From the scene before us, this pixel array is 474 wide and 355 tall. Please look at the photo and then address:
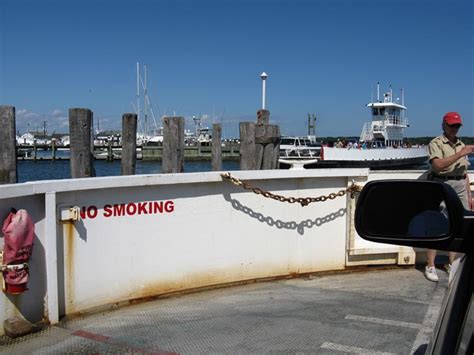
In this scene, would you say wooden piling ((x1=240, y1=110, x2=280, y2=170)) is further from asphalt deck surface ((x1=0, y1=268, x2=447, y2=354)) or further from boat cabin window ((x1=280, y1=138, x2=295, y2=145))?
boat cabin window ((x1=280, y1=138, x2=295, y2=145))

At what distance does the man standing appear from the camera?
17.5 ft

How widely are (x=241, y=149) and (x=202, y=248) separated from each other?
1.51 meters

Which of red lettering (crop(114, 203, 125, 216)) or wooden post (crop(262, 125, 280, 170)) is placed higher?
wooden post (crop(262, 125, 280, 170))

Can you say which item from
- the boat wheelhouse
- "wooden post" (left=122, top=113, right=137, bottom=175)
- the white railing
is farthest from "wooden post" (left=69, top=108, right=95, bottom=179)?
the boat wheelhouse

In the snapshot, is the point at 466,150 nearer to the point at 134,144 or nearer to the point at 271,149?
the point at 271,149

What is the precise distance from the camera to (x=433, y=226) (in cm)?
165

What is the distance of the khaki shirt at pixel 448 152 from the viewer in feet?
17.8

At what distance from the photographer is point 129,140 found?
5617 mm

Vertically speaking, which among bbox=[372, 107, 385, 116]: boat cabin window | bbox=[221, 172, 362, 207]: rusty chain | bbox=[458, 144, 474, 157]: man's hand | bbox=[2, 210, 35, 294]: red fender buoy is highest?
bbox=[372, 107, 385, 116]: boat cabin window

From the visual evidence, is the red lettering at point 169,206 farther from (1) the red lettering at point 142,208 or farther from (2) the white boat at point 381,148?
(2) the white boat at point 381,148

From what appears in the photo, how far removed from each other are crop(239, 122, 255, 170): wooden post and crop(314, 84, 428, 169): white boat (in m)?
27.0

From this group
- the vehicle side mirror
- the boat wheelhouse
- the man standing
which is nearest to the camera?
the vehicle side mirror

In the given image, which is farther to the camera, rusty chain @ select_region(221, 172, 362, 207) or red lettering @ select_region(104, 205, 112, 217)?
rusty chain @ select_region(221, 172, 362, 207)

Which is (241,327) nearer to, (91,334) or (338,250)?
(91,334)
